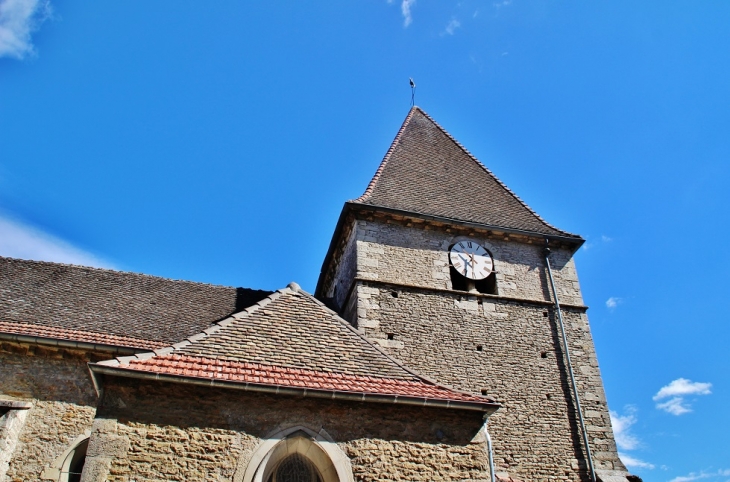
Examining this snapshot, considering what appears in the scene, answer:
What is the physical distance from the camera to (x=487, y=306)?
10.3 m

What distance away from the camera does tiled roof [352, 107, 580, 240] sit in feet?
37.6

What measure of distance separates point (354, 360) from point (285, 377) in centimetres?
102

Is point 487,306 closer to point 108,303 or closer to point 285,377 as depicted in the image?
point 285,377

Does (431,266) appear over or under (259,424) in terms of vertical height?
over

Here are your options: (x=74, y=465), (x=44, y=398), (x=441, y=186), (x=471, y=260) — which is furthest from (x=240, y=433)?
(x=441, y=186)

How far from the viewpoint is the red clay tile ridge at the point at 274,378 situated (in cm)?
565

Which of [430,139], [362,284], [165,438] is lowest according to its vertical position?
[165,438]

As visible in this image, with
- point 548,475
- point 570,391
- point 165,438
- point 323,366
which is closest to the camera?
point 165,438

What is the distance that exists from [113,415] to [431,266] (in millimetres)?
6470

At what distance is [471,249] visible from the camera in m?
11.1

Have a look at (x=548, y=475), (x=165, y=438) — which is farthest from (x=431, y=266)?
(x=165, y=438)

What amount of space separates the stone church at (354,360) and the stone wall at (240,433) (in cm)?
2

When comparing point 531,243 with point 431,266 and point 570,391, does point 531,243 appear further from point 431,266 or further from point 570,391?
point 570,391

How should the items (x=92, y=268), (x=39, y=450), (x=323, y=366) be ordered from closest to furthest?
(x=323, y=366)
(x=39, y=450)
(x=92, y=268)
